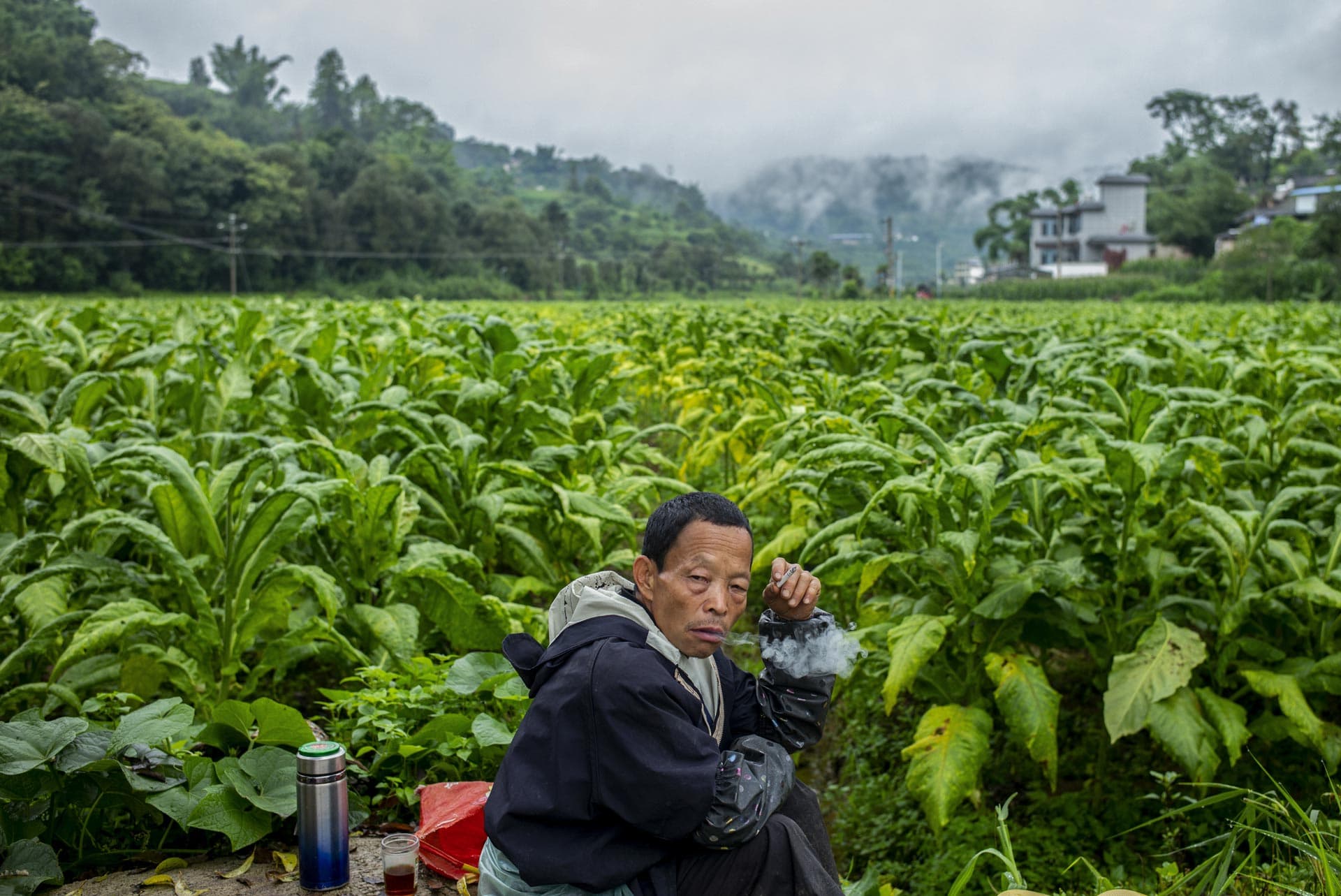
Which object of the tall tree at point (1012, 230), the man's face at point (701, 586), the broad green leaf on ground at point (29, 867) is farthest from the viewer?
the tall tree at point (1012, 230)

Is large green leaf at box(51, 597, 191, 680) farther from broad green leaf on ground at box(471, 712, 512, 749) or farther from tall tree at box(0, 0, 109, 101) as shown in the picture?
tall tree at box(0, 0, 109, 101)

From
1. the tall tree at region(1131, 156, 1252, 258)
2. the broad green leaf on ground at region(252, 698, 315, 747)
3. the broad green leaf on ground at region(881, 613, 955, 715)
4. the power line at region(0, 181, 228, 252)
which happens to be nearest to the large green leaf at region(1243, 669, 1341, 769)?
the broad green leaf on ground at region(881, 613, 955, 715)

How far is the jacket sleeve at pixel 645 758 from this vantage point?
1.98 meters

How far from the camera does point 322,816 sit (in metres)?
2.68

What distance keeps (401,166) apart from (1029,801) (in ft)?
271

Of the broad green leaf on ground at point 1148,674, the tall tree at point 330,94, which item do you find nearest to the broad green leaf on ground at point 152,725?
the broad green leaf on ground at point 1148,674

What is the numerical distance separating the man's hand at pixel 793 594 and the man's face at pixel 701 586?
2.9 inches

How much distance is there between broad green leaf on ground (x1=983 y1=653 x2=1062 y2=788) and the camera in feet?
11.4

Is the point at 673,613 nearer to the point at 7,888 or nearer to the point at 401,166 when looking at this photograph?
the point at 7,888

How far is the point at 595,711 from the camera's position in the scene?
2.02m

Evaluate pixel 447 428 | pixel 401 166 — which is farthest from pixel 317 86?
pixel 447 428

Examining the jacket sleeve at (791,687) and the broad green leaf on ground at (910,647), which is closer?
the jacket sleeve at (791,687)

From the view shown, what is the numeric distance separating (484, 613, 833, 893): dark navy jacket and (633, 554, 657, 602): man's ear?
0.12 meters

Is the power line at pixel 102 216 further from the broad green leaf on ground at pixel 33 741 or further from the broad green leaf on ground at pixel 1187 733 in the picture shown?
the broad green leaf on ground at pixel 1187 733
